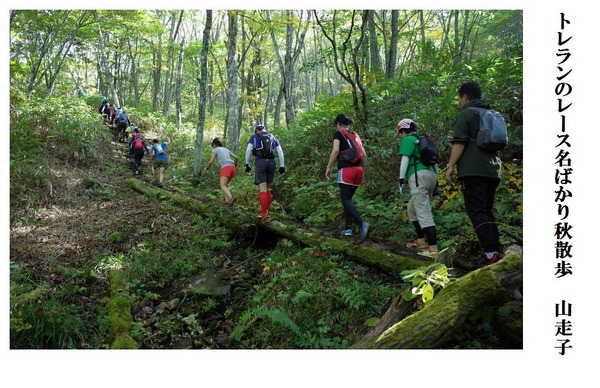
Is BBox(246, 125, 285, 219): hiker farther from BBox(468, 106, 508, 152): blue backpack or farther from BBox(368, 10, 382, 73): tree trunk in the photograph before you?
BBox(368, 10, 382, 73): tree trunk

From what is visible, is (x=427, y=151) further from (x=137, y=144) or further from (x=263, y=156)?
(x=137, y=144)

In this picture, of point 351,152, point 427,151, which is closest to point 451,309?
point 427,151

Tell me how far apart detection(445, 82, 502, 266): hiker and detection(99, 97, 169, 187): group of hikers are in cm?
938

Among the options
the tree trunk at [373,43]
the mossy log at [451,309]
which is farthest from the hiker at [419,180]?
the tree trunk at [373,43]

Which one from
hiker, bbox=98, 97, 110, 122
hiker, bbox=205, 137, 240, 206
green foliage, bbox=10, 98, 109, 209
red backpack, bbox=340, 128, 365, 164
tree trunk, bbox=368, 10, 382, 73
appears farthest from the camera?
hiker, bbox=98, 97, 110, 122

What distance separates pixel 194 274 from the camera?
19.3ft

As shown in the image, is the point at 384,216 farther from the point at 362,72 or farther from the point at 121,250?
the point at 362,72

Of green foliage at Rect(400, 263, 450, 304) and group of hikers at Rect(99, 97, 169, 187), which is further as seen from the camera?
group of hikers at Rect(99, 97, 169, 187)

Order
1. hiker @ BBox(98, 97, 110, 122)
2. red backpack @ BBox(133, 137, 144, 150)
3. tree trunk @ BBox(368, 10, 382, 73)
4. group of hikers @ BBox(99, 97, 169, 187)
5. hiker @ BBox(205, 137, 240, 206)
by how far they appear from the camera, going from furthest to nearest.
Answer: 1. hiker @ BBox(98, 97, 110, 122)
2. tree trunk @ BBox(368, 10, 382, 73)
3. red backpack @ BBox(133, 137, 144, 150)
4. group of hikers @ BBox(99, 97, 169, 187)
5. hiker @ BBox(205, 137, 240, 206)

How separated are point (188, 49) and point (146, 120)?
6.55 meters

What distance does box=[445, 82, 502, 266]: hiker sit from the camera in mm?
4145

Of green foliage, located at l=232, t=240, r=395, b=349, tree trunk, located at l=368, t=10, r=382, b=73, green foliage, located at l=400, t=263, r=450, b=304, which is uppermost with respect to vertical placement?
tree trunk, located at l=368, t=10, r=382, b=73

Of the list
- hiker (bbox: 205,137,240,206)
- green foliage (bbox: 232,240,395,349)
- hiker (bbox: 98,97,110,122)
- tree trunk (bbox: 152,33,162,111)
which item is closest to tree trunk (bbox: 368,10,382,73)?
hiker (bbox: 205,137,240,206)

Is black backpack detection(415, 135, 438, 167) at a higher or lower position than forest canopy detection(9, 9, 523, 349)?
higher
